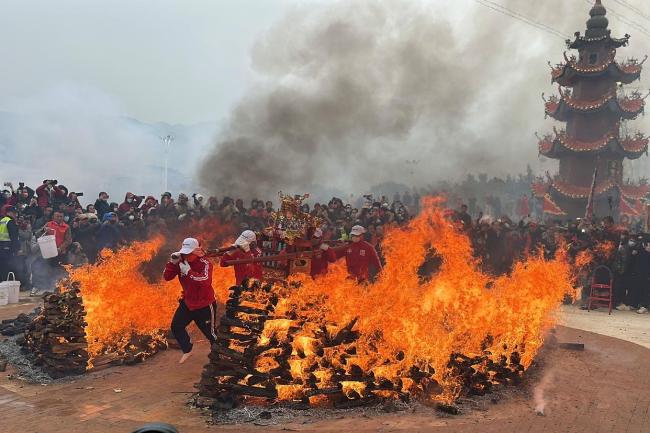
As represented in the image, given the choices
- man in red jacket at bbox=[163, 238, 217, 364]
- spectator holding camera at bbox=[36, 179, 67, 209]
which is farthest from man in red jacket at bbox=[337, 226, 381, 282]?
spectator holding camera at bbox=[36, 179, 67, 209]

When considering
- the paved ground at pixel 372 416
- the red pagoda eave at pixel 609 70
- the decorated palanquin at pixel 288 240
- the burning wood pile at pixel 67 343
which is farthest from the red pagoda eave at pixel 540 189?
the burning wood pile at pixel 67 343

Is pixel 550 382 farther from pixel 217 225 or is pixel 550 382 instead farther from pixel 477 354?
pixel 217 225

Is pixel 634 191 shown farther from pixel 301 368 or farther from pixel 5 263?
pixel 5 263

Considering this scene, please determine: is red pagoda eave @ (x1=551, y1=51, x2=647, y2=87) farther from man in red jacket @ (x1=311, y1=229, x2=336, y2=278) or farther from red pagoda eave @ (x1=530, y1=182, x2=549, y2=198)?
man in red jacket @ (x1=311, y1=229, x2=336, y2=278)

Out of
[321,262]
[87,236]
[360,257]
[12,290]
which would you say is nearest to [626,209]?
[360,257]

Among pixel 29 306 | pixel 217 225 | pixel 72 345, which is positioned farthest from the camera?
pixel 217 225

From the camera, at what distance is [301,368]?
6.17 m

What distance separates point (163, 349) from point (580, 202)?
29.6 m

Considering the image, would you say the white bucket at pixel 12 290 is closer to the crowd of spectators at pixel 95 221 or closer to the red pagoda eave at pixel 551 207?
the crowd of spectators at pixel 95 221

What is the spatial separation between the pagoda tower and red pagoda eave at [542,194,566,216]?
6 cm

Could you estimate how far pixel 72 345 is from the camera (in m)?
7.61

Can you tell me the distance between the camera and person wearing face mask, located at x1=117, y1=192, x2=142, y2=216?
15477 mm

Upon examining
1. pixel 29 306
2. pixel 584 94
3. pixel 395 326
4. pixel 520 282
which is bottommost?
pixel 29 306

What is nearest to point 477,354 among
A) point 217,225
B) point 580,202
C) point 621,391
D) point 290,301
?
point 621,391
